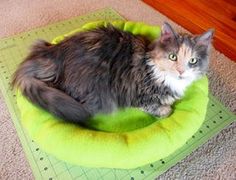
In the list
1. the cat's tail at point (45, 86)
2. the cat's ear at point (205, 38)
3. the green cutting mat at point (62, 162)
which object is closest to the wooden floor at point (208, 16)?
the green cutting mat at point (62, 162)

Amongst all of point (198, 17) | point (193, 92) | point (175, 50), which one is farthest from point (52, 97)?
point (198, 17)

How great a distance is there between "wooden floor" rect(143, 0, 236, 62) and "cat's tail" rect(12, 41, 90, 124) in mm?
→ 977

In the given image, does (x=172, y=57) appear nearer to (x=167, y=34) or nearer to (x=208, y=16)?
(x=167, y=34)

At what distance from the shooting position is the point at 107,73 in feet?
2.96

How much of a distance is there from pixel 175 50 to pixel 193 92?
0.25 m

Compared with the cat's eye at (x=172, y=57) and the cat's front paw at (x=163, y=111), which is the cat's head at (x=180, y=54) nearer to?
the cat's eye at (x=172, y=57)

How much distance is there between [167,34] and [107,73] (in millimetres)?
Result: 254

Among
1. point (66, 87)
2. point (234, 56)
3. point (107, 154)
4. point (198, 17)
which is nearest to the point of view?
point (107, 154)

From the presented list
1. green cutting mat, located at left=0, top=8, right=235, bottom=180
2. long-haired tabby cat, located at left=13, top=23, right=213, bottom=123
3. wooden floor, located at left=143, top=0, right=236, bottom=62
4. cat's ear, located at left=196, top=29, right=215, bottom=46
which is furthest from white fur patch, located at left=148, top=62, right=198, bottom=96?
wooden floor, located at left=143, top=0, right=236, bottom=62

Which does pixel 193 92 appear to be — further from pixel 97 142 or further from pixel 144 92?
pixel 97 142

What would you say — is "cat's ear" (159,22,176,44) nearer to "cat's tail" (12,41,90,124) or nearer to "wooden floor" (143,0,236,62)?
"cat's tail" (12,41,90,124)

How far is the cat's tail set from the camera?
820 millimetres

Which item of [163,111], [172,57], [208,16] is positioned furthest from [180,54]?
[208,16]

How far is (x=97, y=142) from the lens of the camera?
0.81 m
